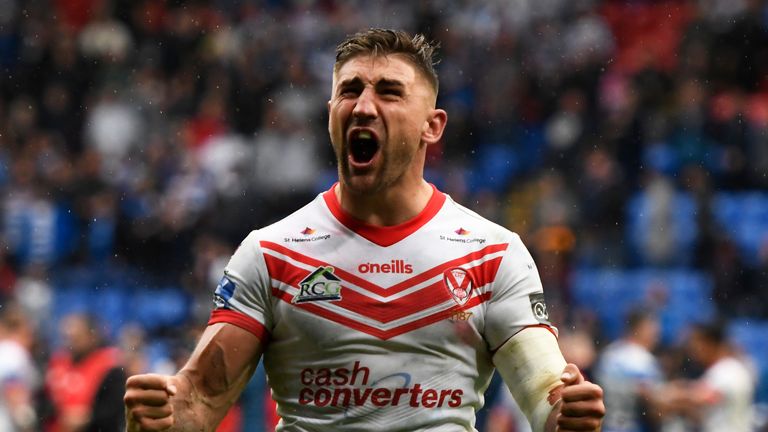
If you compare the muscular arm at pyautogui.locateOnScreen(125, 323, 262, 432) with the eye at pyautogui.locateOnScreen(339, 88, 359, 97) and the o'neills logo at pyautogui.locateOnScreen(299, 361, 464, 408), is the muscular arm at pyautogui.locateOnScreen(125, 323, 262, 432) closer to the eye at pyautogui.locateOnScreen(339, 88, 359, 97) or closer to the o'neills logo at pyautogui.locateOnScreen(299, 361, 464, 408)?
the o'neills logo at pyautogui.locateOnScreen(299, 361, 464, 408)

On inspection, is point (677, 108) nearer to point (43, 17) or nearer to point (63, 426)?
point (63, 426)

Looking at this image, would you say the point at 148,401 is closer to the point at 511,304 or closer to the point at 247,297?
the point at 247,297

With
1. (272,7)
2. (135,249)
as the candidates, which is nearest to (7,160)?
(135,249)

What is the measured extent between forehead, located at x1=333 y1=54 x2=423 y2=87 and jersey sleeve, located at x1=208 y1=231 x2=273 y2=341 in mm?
614

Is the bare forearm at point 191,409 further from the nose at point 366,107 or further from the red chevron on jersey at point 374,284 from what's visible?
the nose at point 366,107

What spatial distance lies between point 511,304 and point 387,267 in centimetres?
40

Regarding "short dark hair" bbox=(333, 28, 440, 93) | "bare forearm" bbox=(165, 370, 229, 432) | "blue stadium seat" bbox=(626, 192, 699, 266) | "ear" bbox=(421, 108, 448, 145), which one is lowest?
"blue stadium seat" bbox=(626, 192, 699, 266)

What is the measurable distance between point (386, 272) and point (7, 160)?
12636 millimetres

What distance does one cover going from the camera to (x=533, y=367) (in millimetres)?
4473

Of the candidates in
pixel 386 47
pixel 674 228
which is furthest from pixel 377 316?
pixel 674 228

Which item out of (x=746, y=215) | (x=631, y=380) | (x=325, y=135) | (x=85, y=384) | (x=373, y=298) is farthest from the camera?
(x=325, y=135)

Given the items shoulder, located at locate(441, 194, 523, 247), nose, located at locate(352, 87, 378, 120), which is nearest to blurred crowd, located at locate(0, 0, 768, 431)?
shoulder, located at locate(441, 194, 523, 247)

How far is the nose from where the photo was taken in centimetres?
450

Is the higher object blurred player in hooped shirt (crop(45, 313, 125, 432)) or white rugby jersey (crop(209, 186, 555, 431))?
white rugby jersey (crop(209, 186, 555, 431))
